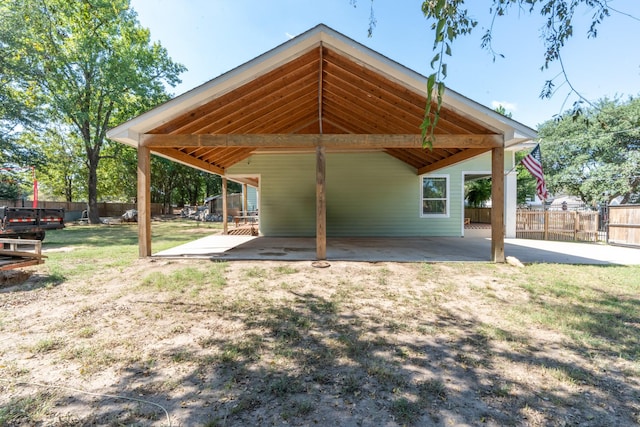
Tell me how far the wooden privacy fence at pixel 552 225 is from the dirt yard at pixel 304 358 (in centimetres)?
866

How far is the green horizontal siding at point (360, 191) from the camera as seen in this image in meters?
10.9

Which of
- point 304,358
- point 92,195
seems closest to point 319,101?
point 304,358

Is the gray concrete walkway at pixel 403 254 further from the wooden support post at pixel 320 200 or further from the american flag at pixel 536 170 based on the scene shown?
the american flag at pixel 536 170

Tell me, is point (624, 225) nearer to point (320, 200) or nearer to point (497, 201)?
point (497, 201)

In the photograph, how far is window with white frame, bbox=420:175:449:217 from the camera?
10938 millimetres

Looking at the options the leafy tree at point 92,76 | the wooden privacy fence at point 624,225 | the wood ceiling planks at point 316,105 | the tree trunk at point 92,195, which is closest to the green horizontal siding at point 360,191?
the wood ceiling planks at point 316,105

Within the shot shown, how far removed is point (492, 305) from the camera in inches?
155

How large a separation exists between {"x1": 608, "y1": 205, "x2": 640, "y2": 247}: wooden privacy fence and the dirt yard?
300 inches

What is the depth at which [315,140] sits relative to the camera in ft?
20.7

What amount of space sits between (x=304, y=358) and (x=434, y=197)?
9.74 m

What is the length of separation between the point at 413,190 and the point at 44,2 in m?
10.3

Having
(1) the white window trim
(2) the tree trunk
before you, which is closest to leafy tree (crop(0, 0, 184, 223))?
(2) the tree trunk

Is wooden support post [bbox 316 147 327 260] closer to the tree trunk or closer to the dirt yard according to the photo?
the dirt yard

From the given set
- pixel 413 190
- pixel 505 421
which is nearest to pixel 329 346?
pixel 505 421
